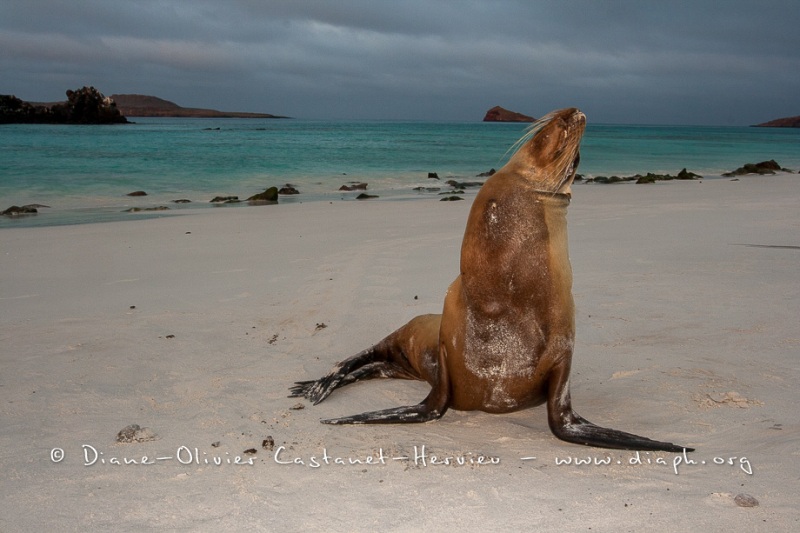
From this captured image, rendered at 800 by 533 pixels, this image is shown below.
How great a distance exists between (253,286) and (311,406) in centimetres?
297

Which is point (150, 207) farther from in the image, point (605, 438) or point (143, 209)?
point (605, 438)

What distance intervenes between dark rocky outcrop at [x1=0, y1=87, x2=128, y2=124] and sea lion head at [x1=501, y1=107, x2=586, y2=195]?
87.1 meters

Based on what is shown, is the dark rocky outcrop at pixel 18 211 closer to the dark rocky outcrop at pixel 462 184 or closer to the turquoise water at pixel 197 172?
the turquoise water at pixel 197 172

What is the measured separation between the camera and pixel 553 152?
3.48 meters

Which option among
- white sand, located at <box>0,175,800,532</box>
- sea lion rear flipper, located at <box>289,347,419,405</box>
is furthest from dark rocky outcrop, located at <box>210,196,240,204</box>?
sea lion rear flipper, located at <box>289,347,419,405</box>

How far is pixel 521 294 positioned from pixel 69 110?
9008 centimetres

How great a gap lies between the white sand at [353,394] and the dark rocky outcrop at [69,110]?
81788 millimetres

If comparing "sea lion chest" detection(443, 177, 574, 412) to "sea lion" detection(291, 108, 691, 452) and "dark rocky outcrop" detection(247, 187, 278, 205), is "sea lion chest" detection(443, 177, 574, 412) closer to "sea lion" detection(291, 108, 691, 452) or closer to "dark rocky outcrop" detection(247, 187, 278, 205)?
"sea lion" detection(291, 108, 691, 452)

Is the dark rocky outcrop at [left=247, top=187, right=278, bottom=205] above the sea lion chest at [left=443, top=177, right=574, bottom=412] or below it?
below

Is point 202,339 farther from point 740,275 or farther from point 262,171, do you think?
point 262,171

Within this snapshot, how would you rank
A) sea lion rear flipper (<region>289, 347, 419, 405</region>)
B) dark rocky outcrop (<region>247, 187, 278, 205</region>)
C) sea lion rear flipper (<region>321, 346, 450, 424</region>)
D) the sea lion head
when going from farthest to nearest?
1. dark rocky outcrop (<region>247, 187, 278, 205</region>)
2. sea lion rear flipper (<region>289, 347, 419, 405</region>)
3. sea lion rear flipper (<region>321, 346, 450, 424</region>)
4. the sea lion head

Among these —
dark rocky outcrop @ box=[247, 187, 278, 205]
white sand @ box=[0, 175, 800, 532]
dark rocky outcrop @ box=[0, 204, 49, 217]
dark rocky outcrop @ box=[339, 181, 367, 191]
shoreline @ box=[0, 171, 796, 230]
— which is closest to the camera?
white sand @ box=[0, 175, 800, 532]

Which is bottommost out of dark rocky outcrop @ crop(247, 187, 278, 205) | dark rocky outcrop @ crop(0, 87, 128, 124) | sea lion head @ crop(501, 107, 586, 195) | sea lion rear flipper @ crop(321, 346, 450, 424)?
sea lion rear flipper @ crop(321, 346, 450, 424)

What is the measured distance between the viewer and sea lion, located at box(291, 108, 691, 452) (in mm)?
3477
